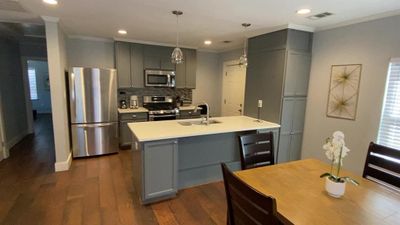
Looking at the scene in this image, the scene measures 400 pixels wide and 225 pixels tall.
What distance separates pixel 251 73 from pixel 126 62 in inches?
108

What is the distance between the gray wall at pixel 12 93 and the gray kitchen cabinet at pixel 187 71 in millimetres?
3595

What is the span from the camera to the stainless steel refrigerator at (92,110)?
3861 millimetres

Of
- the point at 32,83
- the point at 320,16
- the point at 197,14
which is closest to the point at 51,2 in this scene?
the point at 197,14

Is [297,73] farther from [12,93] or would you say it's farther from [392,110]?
[12,93]

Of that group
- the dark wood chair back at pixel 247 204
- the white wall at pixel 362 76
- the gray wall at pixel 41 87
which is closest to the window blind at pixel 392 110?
the white wall at pixel 362 76

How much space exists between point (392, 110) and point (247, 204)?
2716mm

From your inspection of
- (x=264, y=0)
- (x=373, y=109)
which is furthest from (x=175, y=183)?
(x=373, y=109)

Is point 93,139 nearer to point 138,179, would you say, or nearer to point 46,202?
point 46,202

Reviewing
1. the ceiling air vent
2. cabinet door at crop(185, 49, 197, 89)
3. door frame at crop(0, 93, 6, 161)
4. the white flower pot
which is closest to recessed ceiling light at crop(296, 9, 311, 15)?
the ceiling air vent

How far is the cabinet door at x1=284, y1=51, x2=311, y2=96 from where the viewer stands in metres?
3.40

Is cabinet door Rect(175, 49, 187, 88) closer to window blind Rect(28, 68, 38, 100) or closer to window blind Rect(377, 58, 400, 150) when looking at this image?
window blind Rect(377, 58, 400, 150)

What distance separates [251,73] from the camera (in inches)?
158

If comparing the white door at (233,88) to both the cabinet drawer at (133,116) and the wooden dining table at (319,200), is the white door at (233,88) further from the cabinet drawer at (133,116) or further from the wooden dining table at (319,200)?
the wooden dining table at (319,200)

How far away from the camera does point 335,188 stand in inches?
54.7
